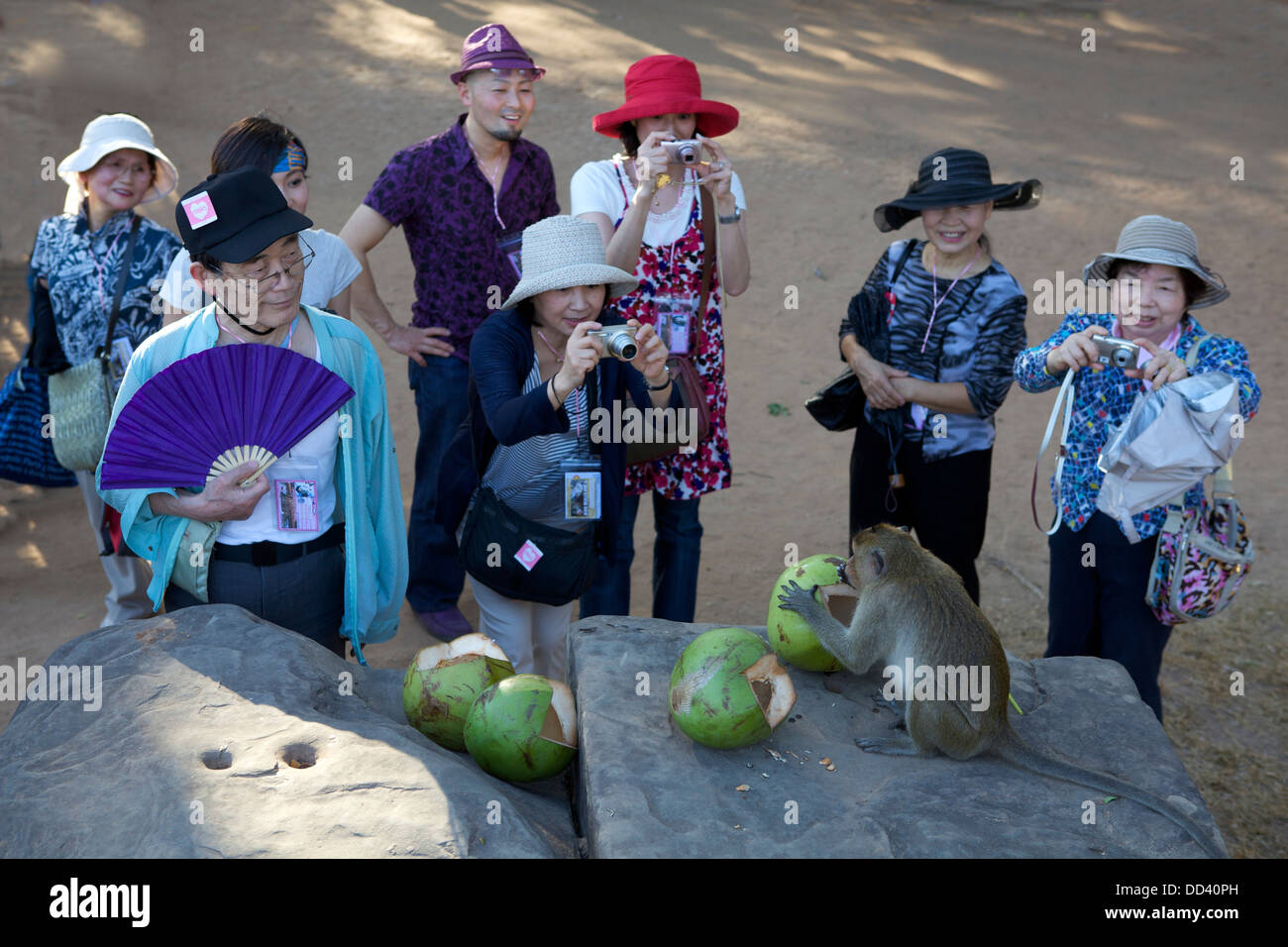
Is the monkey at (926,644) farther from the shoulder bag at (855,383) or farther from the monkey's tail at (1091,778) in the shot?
the shoulder bag at (855,383)

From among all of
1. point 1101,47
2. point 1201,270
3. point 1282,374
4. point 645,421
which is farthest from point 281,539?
point 1101,47

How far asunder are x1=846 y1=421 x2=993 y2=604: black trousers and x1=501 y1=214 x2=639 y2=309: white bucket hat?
4.61 feet

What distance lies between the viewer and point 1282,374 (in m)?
8.60

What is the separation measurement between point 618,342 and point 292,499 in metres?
1.04

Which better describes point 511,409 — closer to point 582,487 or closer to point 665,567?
point 582,487

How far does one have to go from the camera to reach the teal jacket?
3.27 m

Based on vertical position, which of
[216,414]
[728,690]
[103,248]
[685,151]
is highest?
[685,151]

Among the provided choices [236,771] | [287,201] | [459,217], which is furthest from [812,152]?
[236,771]

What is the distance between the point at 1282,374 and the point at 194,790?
861 centimetres

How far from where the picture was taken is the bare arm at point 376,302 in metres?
4.99

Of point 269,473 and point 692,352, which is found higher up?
point 692,352

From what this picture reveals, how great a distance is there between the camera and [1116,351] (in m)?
3.55

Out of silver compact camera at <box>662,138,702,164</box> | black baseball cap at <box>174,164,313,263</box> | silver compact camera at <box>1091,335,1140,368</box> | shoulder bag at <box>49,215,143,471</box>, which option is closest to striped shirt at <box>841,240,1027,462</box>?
silver compact camera at <box>1091,335,1140,368</box>

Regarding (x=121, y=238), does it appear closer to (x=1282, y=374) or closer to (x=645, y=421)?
(x=645, y=421)
